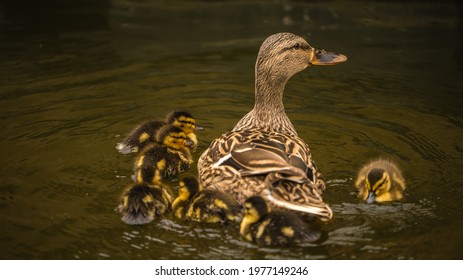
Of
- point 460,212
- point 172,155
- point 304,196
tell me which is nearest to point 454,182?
point 460,212

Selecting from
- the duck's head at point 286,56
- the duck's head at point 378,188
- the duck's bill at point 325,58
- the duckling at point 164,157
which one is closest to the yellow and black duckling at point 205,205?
the duckling at point 164,157

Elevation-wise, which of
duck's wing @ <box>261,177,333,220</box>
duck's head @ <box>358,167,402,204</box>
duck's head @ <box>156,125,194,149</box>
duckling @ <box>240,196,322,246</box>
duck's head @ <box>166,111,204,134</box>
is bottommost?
duckling @ <box>240,196,322,246</box>

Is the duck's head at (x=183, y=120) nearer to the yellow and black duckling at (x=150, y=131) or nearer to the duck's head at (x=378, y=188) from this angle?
the yellow and black duckling at (x=150, y=131)

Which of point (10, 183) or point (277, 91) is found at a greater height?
point (277, 91)

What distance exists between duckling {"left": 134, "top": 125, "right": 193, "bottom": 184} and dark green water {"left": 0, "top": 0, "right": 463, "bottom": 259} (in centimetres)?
19

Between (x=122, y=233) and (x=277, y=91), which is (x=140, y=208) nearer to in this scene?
(x=122, y=233)

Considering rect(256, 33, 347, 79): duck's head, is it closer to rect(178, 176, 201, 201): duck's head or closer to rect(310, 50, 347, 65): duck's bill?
rect(310, 50, 347, 65): duck's bill

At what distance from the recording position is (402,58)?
706 cm

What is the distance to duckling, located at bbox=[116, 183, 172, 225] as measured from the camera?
403 cm

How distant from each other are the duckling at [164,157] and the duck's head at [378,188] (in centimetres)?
125

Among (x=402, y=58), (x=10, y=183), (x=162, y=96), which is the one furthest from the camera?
(x=402, y=58)

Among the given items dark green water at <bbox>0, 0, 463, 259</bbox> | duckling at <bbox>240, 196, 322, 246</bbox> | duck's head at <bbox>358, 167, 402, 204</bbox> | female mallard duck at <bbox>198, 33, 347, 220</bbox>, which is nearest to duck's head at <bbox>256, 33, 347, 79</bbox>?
female mallard duck at <bbox>198, 33, 347, 220</bbox>

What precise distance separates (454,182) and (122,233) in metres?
2.11

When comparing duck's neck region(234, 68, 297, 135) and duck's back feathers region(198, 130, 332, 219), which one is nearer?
duck's back feathers region(198, 130, 332, 219)
